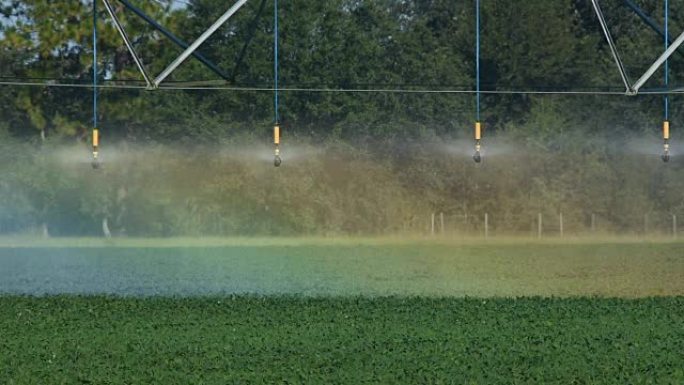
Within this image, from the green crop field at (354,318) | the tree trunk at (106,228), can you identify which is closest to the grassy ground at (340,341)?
the green crop field at (354,318)

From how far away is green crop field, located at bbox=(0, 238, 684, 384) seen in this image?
14.1m

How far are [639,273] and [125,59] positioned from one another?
20.9 m

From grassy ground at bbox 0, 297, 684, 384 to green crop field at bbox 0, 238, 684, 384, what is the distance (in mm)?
28

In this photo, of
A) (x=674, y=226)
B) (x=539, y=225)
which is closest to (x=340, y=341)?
(x=539, y=225)

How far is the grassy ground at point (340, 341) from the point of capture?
13766 mm

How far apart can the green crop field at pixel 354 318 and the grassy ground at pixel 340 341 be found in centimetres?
3

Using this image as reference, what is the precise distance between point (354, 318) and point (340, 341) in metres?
2.72

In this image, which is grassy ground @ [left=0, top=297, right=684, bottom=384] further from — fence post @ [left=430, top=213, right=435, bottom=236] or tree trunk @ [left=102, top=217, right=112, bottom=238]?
tree trunk @ [left=102, top=217, right=112, bottom=238]

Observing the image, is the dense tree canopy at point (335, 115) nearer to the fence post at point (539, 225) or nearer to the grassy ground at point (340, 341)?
the fence post at point (539, 225)

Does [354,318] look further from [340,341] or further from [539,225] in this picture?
[539,225]

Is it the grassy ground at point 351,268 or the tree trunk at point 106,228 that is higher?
the tree trunk at point 106,228

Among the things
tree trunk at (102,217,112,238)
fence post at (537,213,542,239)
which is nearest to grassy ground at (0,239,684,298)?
fence post at (537,213,542,239)

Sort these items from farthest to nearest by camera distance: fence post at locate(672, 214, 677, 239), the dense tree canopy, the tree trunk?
the tree trunk → the dense tree canopy → fence post at locate(672, 214, 677, 239)

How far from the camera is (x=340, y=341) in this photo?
642 inches
